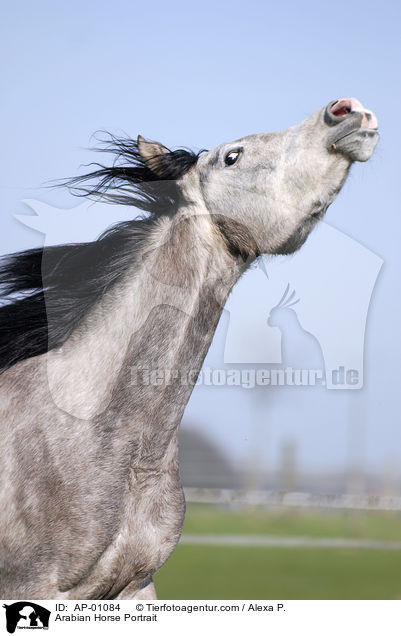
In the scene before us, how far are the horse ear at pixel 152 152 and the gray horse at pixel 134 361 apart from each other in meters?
0.10

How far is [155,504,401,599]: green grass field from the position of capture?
6.02 m

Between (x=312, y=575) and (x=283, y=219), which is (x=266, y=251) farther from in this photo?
(x=312, y=575)

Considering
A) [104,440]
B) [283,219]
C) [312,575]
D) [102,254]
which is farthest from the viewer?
[312,575]

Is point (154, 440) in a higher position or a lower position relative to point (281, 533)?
higher

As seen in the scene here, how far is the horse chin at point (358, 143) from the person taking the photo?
2143 mm

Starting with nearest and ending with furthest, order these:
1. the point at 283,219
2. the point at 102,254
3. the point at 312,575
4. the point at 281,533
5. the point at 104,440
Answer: the point at 104,440
the point at 283,219
the point at 102,254
the point at 312,575
the point at 281,533

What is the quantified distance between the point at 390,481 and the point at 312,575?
55.8 inches

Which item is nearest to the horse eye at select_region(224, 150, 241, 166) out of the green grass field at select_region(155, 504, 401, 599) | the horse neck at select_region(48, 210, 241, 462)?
the horse neck at select_region(48, 210, 241, 462)

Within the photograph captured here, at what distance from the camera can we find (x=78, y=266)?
251 centimetres

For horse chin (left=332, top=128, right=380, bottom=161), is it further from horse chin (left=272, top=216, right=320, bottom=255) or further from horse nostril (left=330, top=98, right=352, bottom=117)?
horse chin (left=272, top=216, right=320, bottom=255)
